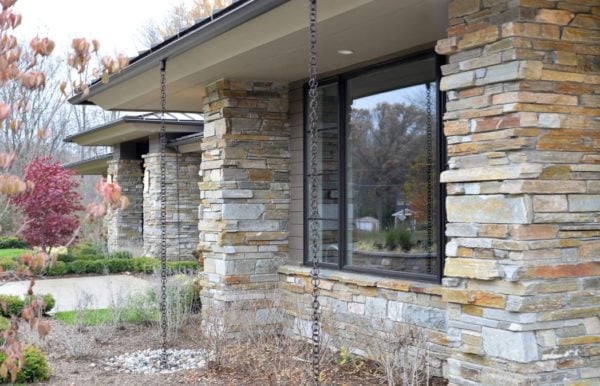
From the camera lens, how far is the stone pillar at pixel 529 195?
13.2 ft

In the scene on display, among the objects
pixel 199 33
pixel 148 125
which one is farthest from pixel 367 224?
pixel 148 125

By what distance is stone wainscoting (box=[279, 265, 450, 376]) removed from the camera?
5367 millimetres

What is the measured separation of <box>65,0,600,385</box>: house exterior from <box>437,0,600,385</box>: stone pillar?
0.03 ft

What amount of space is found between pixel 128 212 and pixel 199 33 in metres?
12.4

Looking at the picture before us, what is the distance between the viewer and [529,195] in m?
4.03

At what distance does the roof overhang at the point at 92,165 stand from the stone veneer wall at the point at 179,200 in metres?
3.55

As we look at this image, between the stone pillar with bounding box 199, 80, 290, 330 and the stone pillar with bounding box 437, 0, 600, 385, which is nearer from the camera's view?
the stone pillar with bounding box 437, 0, 600, 385

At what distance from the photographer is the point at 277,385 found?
5.35 meters

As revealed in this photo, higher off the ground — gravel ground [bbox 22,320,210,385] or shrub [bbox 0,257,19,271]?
shrub [bbox 0,257,19,271]

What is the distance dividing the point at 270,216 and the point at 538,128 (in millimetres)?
4064

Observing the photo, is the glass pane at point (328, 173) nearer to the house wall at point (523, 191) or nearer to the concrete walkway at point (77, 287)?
the house wall at point (523, 191)

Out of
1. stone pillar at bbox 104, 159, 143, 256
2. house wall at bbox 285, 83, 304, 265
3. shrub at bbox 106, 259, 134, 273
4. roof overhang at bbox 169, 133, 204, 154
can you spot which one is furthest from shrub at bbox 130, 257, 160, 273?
house wall at bbox 285, 83, 304, 265

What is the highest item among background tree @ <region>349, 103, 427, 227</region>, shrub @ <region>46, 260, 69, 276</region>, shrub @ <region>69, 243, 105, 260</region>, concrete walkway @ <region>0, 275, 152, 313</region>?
background tree @ <region>349, 103, 427, 227</region>

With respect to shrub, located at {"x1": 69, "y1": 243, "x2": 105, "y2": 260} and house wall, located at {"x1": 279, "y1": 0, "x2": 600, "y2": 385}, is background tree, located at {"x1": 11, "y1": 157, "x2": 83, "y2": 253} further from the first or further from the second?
house wall, located at {"x1": 279, "y1": 0, "x2": 600, "y2": 385}
